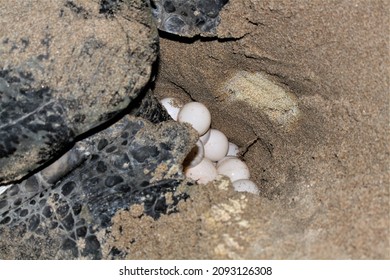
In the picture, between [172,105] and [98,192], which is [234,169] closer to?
[172,105]

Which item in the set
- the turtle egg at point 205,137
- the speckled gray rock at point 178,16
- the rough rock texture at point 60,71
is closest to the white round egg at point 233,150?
the turtle egg at point 205,137

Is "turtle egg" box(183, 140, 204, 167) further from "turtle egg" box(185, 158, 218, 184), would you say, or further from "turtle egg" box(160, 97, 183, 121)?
"turtle egg" box(160, 97, 183, 121)

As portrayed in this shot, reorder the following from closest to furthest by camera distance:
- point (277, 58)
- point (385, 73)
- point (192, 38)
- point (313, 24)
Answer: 1. point (385, 73)
2. point (313, 24)
3. point (277, 58)
4. point (192, 38)

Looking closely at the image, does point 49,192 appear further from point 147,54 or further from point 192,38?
point 192,38

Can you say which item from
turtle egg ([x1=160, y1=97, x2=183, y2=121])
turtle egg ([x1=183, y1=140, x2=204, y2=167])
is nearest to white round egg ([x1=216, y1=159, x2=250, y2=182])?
turtle egg ([x1=183, y1=140, x2=204, y2=167])

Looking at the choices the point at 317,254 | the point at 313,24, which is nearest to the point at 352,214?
the point at 317,254

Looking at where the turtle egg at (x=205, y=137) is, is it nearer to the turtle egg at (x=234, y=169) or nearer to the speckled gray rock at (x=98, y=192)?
the turtle egg at (x=234, y=169)
